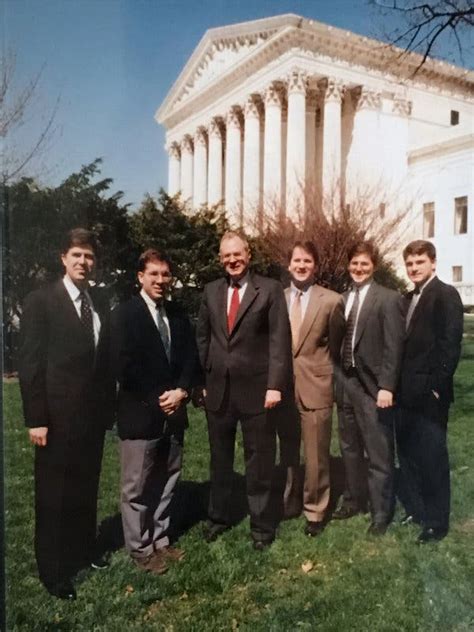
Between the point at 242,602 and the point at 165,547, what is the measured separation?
558 mm

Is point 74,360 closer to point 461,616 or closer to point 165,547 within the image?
point 165,547

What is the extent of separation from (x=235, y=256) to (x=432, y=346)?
120 cm

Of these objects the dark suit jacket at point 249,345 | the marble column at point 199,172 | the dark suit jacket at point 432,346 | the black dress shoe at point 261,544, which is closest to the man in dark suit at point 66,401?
the dark suit jacket at point 249,345

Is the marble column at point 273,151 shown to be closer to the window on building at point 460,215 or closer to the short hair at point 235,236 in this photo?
the short hair at point 235,236

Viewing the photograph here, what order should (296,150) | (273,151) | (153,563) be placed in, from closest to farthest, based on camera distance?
(153,563), (296,150), (273,151)

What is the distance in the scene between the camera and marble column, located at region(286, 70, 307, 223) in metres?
3.46

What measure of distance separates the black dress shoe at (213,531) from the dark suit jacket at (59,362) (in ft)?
3.09

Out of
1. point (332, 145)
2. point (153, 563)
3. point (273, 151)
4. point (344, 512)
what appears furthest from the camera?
point (273, 151)

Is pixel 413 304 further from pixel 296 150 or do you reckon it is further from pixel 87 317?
pixel 87 317

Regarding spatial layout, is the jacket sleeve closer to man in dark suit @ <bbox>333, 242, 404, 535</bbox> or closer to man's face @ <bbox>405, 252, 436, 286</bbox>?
man in dark suit @ <bbox>333, 242, 404, 535</bbox>

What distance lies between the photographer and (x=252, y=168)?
4.11m

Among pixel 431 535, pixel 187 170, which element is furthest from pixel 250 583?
pixel 187 170

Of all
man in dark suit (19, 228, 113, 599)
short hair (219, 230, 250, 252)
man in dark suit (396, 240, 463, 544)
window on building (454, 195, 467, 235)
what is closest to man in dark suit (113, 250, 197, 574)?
man in dark suit (19, 228, 113, 599)

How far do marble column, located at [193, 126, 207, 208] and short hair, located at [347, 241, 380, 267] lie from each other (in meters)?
0.99
